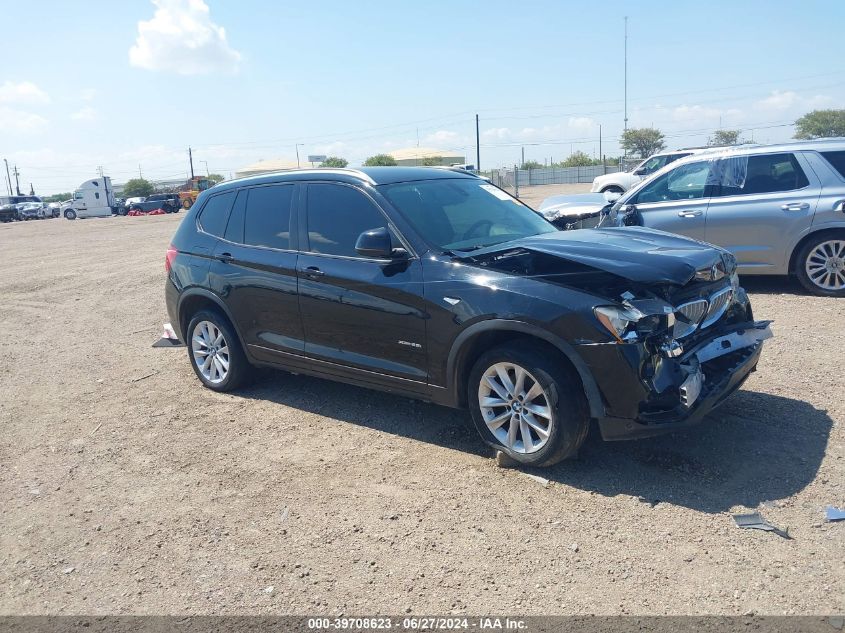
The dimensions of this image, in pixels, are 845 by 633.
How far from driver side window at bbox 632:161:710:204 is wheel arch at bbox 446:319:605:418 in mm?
5700

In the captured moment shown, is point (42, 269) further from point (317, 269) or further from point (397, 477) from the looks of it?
point (397, 477)

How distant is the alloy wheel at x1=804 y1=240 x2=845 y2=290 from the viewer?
8.09 metres

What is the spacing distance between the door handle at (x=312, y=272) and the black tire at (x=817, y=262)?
6063mm

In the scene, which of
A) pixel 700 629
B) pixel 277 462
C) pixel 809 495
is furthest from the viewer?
pixel 277 462

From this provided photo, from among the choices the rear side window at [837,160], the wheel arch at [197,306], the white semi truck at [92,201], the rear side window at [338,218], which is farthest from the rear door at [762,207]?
the white semi truck at [92,201]

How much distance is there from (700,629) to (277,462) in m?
2.88

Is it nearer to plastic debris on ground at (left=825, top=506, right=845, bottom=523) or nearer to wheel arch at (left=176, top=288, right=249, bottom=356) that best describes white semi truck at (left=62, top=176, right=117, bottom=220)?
wheel arch at (left=176, top=288, right=249, bottom=356)

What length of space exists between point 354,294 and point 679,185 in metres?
5.78

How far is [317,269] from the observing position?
5.17 meters

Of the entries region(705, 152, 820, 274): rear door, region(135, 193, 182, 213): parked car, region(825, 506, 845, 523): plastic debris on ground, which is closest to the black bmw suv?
region(825, 506, 845, 523): plastic debris on ground

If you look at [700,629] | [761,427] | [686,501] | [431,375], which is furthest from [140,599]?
[761,427]

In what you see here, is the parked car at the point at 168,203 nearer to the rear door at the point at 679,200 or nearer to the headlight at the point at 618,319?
the rear door at the point at 679,200

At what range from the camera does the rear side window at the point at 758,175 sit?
8.37m

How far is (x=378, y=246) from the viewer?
4.56m
